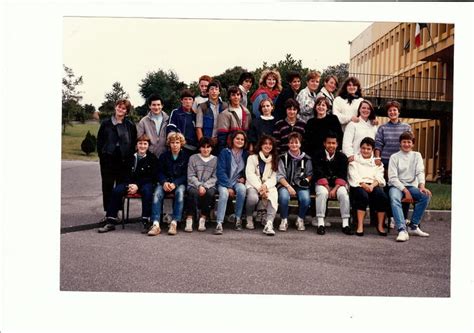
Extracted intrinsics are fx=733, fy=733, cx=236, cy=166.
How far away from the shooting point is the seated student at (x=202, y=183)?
8.27 metres

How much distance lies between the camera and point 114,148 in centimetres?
857

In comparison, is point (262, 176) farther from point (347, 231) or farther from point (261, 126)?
point (347, 231)

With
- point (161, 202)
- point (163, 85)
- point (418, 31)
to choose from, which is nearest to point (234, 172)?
point (161, 202)

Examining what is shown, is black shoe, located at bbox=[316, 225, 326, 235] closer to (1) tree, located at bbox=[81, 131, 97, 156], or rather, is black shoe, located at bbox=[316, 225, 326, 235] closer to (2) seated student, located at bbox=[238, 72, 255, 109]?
(2) seated student, located at bbox=[238, 72, 255, 109]

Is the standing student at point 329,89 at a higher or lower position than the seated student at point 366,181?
higher

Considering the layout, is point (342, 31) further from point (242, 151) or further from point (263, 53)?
point (242, 151)

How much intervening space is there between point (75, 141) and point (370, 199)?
3.37 m

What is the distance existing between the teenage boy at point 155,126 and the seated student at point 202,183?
0.45 m

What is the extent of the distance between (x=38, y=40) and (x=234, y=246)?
2851mm

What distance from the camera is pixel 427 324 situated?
22.7 ft

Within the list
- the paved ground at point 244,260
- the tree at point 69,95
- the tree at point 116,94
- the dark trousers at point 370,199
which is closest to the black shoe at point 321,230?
the paved ground at point 244,260

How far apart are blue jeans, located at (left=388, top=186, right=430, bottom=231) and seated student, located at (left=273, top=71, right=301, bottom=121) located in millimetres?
1564

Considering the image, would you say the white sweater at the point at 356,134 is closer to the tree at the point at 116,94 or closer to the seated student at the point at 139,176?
the seated student at the point at 139,176

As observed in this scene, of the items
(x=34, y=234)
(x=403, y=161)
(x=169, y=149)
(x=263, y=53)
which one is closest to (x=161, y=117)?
(x=169, y=149)
